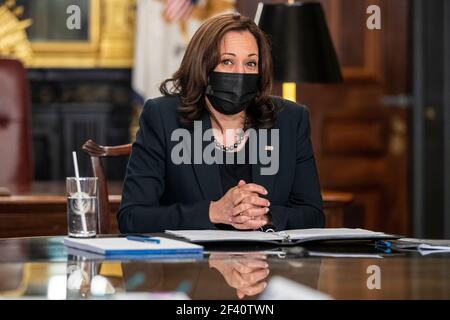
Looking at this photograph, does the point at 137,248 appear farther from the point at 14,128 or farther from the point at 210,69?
the point at 14,128

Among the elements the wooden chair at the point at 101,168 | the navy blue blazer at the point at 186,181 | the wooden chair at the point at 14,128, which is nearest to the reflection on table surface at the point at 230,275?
the navy blue blazer at the point at 186,181

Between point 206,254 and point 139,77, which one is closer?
point 206,254

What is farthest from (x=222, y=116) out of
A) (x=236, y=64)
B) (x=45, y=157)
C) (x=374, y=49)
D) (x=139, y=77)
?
(x=45, y=157)

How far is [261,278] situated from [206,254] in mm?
270

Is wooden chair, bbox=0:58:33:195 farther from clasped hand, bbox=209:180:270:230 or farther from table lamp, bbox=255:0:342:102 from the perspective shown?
clasped hand, bbox=209:180:270:230

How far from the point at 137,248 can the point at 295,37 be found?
6.60 feet

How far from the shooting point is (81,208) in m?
1.92

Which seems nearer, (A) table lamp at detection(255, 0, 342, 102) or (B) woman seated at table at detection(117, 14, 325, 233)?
(B) woman seated at table at detection(117, 14, 325, 233)

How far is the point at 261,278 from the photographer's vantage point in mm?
1426

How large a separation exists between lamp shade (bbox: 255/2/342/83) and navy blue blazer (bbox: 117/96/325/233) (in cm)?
99

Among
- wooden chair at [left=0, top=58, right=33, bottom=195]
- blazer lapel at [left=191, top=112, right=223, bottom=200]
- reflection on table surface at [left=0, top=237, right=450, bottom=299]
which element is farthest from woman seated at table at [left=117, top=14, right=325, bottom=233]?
wooden chair at [left=0, top=58, right=33, bottom=195]

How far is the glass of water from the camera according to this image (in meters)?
1.91
